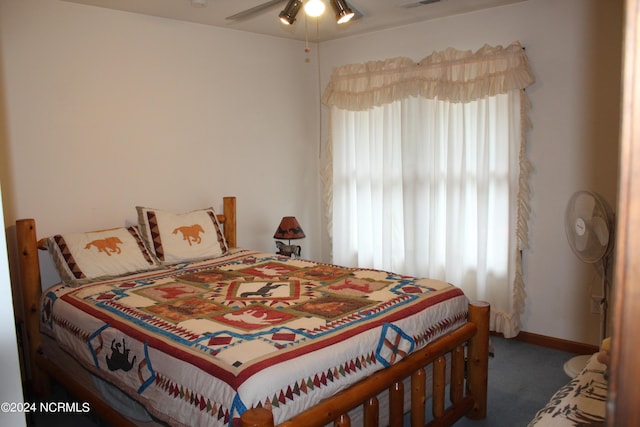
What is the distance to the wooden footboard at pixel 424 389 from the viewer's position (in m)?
1.83

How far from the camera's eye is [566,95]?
3.42 m

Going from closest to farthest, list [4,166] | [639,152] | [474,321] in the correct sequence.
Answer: [639,152] < [474,321] < [4,166]

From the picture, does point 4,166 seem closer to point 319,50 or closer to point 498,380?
point 319,50

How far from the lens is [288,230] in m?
4.36

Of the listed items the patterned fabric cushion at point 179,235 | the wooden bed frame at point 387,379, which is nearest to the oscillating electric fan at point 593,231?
the wooden bed frame at point 387,379

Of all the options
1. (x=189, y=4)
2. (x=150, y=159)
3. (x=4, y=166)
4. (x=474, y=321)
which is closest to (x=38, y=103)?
(x=4, y=166)

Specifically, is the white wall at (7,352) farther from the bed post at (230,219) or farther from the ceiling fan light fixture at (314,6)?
the bed post at (230,219)

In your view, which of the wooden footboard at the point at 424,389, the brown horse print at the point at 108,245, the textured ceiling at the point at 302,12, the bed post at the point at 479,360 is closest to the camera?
the wooden footboard at the point at 424,389

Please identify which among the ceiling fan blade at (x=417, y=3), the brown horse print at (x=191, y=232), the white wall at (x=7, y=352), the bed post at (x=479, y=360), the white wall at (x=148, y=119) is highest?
the ceiling fan blade at (x=417, y=3)

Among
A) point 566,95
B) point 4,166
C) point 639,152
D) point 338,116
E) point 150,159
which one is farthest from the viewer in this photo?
point 338,116

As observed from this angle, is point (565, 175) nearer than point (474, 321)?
No

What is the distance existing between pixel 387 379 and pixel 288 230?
2382mm

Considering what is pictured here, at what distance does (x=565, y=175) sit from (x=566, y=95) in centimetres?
56

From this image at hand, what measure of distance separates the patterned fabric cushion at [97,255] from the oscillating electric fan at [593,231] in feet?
8.92
